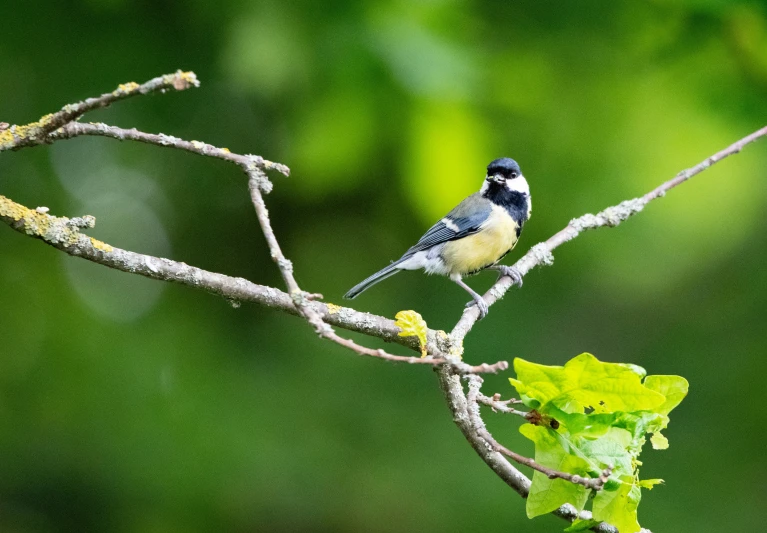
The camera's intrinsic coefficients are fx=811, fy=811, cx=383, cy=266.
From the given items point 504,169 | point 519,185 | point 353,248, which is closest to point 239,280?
point 504,169

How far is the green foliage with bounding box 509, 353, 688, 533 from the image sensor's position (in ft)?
5.49

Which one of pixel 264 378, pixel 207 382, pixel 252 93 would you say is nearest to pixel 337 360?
pixel 264 378

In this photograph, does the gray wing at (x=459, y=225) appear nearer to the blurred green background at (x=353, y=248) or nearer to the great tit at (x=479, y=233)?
the great tit at (x=479, y=233)

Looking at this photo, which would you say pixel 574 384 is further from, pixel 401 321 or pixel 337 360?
pixel 337 360

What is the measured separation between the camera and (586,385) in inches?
66.8

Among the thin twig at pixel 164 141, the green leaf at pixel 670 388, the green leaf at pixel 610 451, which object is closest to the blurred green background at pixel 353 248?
the thin twig at pixel 164 141

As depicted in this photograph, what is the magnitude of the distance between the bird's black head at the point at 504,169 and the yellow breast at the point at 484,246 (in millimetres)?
235

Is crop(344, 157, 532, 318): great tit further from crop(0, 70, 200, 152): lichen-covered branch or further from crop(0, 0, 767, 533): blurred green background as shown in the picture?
crop(0, 70, 200, 152): lichen-covered branch

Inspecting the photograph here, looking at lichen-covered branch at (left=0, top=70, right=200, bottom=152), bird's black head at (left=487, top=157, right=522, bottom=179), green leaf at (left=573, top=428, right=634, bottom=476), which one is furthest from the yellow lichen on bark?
bird's black head at (left=487, top=157, right=522, bottom=179)

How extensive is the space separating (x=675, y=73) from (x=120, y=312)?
3.37m

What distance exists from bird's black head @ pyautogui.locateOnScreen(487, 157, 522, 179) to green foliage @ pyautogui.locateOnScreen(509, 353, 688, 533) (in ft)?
7.35

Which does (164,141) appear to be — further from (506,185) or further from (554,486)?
(506,185)

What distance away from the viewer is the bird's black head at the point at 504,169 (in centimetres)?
387

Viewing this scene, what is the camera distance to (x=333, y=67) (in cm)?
321
